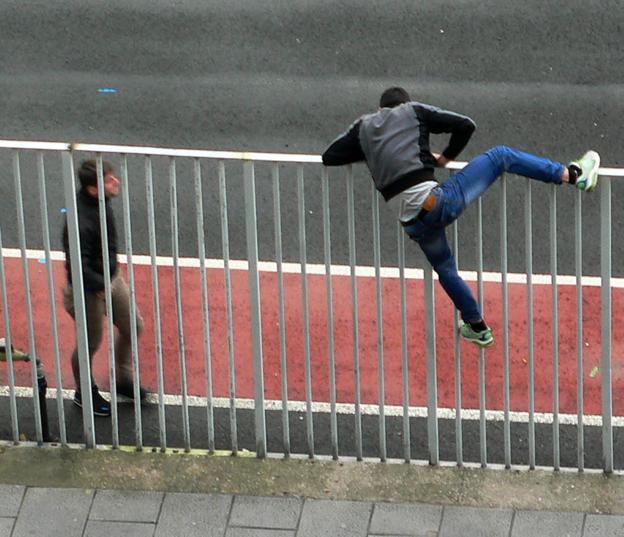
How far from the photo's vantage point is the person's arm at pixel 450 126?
8.55 metres

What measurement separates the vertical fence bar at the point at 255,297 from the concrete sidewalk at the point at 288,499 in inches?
7.8

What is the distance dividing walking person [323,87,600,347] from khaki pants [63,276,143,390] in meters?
1.58

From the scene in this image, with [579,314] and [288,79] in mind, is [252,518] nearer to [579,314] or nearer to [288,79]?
[579,314]

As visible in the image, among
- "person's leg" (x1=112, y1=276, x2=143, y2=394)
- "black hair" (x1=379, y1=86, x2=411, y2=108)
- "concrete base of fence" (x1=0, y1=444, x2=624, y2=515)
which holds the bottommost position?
"concrete base of fence" (x1=0, y1=444, x2=624, y2=515)

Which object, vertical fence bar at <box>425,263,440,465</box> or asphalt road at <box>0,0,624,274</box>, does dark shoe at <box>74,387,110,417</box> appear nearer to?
asphalt road at <box>0,0,624,274</box>

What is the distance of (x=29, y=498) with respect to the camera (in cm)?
870

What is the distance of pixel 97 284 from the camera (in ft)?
29.7

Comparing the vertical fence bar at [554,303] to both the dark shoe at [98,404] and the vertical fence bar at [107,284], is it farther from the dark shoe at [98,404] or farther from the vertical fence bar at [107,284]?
the dark shoe at [98,404]

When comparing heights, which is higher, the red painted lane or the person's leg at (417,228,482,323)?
the person's leg at (417,228,482,323)

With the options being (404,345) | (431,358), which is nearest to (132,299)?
(404,345)

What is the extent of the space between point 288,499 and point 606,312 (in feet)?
6.05

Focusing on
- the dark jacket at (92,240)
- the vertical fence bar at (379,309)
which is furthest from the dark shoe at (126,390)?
the vertical fence bar at (379,309)

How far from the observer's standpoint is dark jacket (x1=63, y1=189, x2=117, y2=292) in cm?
884

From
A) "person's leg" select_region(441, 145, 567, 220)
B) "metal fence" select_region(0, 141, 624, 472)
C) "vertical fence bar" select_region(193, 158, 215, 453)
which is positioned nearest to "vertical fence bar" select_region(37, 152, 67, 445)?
"metal fence" select_region(0, 141, 624, 472)
